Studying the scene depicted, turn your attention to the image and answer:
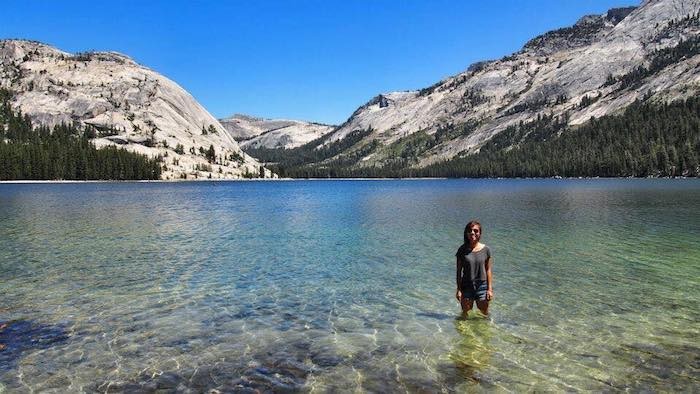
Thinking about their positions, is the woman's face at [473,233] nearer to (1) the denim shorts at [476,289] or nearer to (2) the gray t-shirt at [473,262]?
(2) the gray t-shirt at [473,262]

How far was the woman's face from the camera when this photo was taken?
58.2 feet

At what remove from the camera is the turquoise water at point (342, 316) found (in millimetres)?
15047

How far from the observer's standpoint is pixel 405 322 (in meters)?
20.8

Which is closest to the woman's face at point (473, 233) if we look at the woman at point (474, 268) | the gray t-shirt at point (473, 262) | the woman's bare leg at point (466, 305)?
the woman at point (474, 268)

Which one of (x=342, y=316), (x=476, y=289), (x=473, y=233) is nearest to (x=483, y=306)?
(x=476, y=289)

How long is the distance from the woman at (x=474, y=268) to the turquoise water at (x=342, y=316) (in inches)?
55.1

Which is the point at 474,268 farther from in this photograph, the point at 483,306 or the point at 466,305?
the point at 466,305

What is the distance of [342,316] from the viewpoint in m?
21.7

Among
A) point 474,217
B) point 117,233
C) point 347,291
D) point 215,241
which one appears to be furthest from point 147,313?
point 474,217

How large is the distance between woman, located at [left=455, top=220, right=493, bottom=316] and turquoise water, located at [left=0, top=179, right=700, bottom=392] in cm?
140

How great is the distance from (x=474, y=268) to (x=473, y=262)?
0.28 metres

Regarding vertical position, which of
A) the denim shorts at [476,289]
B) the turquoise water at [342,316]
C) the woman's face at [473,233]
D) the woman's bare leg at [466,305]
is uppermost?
the woman's face at [473,233]

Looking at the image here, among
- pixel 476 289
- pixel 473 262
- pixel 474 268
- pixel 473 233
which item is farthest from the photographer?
pixel 476 289

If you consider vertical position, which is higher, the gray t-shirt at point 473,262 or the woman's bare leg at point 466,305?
the gray t-shirt at point 473,262
